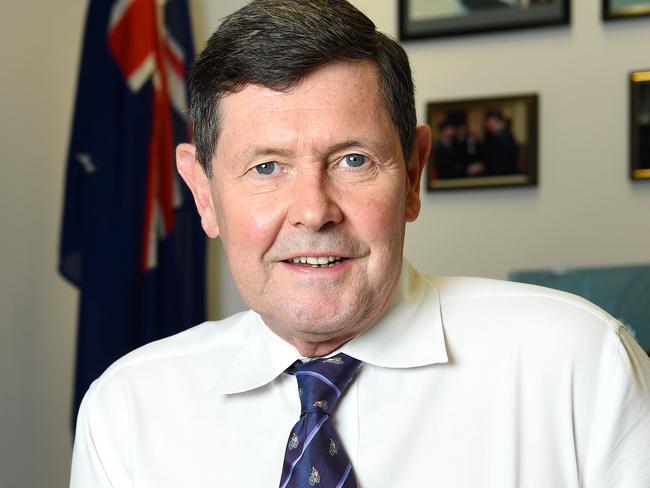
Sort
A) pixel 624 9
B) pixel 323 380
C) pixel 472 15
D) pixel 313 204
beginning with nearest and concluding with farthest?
pixel 313 204 → pixel 323 380 → pixel 624 9 → pixel 472 15

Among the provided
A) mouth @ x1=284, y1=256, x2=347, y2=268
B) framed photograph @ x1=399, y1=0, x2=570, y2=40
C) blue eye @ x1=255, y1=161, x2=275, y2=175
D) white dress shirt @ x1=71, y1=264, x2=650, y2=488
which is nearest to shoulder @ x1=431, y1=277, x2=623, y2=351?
white dress shirt @ x1=71, y1=264, x2=650, y2=488

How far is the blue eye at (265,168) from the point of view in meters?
1.18

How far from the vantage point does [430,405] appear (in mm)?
1264

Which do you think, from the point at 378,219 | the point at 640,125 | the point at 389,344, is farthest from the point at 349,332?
the point at 640,125

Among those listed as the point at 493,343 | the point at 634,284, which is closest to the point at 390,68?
the point at 493,343

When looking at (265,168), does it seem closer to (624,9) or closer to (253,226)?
(253,226)

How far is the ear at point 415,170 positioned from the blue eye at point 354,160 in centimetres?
14

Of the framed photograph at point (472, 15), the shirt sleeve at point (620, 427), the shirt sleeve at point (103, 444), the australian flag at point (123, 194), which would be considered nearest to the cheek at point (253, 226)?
the shirt sleeve at point (103, 444)

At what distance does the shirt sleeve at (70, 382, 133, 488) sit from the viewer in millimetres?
1389

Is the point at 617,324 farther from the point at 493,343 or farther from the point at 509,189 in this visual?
the point at 509,189

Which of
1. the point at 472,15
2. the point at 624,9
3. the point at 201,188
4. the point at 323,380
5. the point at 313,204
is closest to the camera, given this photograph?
the point at 313,204

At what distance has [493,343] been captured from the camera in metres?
1.29

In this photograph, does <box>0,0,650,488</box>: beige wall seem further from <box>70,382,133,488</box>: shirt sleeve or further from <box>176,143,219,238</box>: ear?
<box>176,143,219,238</box>: ear

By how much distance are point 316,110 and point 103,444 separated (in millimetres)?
654
